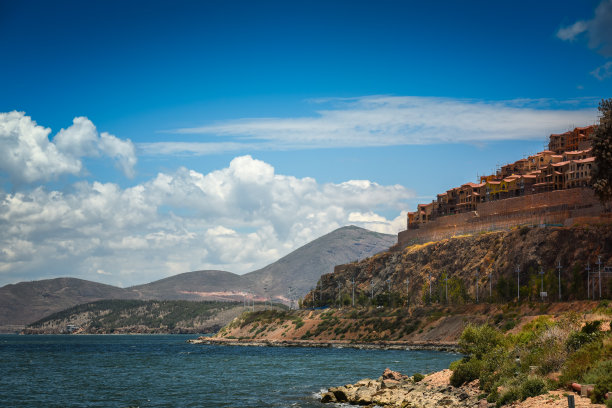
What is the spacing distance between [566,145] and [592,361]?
502 feet

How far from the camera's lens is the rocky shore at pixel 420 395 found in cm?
3399

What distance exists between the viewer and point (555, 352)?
3919 cm

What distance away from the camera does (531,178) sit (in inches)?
5950

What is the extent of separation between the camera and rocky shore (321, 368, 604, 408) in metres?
34.0

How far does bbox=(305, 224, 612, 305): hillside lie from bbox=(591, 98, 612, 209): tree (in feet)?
176

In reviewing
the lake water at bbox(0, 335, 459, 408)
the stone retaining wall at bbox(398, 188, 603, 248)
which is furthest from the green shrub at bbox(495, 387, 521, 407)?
the stone retaining wall at bbox(398, 188, 603, 248)

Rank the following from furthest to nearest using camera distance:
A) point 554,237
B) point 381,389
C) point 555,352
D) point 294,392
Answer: point 554,237 < point 294,392 < point 381,389 < point 555,352

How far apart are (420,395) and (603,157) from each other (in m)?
26.2

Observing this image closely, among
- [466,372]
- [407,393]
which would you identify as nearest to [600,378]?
[466,372]

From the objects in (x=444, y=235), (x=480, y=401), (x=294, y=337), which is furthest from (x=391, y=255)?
(x=480, y=401)

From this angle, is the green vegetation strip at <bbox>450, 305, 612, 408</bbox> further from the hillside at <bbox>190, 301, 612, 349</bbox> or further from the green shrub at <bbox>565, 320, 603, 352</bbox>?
the hillside at <bbox>190, 301, 612, 349</bbox>

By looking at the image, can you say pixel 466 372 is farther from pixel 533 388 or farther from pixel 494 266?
pixel 494 266

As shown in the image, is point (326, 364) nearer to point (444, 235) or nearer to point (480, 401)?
point (480, 401)

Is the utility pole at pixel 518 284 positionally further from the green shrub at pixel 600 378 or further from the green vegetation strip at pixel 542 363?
the green shrub at pixel 600 378
